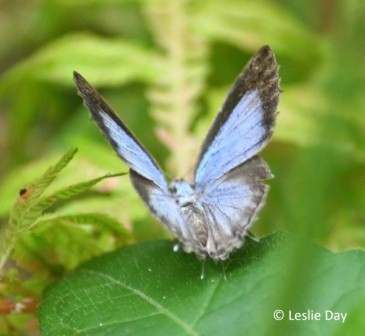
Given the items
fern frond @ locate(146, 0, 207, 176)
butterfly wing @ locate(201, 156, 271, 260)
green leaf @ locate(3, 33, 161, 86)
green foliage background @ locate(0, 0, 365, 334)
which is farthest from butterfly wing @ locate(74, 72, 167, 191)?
green leaf @ locate(3, 33, 161, 86)

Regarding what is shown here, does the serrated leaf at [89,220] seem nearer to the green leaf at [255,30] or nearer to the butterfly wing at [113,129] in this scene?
the butterfly wing at [113,129]

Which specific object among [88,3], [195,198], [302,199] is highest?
[88,3]

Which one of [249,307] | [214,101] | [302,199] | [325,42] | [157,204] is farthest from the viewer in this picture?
[325,42]

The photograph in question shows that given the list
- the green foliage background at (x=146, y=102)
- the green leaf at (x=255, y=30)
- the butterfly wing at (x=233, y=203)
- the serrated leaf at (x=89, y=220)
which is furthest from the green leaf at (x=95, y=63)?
the butterfly wing at (x=233, y=203)

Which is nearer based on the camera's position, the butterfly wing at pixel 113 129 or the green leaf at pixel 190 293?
the green leaf at pixel 190 293

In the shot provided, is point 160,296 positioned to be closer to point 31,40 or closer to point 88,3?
point 88,3

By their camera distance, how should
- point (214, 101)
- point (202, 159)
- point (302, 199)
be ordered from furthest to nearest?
point (214, 101) < point (202, 159) < point (302, 199)

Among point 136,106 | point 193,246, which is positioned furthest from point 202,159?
point 136,106
